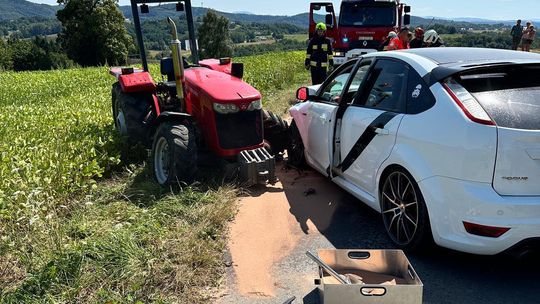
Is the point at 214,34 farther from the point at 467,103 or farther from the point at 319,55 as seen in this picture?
the point at 467,103

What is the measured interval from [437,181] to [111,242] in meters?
2.56

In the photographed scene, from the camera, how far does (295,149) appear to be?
6.00m

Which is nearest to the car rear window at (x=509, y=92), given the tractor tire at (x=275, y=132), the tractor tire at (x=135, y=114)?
the tractor tire at (x=275, y=132)

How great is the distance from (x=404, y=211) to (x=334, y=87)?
2.01m

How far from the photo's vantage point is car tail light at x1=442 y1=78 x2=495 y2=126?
3.04 metres

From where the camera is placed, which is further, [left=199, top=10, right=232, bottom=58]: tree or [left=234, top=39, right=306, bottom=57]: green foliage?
[left=199, top=10, right=232, bottom=58]: tree

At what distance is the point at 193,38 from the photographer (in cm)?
639

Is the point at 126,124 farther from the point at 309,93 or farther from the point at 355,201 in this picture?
the point at 355,201

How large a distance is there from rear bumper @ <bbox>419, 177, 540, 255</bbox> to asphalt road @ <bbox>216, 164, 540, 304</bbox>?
13.3 inches

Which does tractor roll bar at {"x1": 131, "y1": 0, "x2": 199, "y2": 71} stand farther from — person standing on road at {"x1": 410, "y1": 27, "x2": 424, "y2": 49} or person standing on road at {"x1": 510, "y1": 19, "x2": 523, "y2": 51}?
person standing on road at {"x1": 510, "y1": 19, "x2": 523, "y2": 51}

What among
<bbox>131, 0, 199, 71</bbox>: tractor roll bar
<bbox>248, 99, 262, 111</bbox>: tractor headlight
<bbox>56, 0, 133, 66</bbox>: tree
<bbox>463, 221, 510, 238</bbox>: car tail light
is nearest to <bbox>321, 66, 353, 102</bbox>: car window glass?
<bbox>248, 99, 262, 111</bbox>: tractor headlight

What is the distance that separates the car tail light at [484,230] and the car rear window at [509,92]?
2.26ft

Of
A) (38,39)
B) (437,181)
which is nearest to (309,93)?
(437,181)

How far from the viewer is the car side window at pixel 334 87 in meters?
5.09
